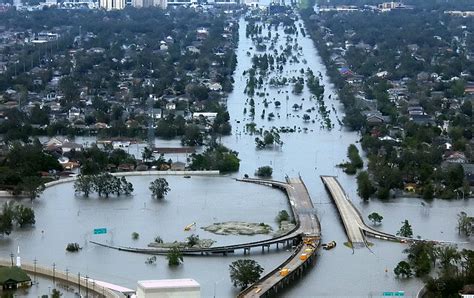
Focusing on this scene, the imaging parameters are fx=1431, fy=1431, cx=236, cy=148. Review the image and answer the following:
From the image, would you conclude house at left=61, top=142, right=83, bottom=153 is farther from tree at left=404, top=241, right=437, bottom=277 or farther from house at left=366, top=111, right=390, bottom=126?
tree at left=404, top=241, right=437, bottom=277

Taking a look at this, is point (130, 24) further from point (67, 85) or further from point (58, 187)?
point (58, 187)

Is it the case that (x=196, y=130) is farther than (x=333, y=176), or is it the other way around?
(x=196, y=130)

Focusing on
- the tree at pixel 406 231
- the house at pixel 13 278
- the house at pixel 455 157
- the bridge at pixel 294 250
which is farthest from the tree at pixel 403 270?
the house at pixel 455 157

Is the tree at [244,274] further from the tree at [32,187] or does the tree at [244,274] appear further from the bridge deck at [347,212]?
the tree at [32,187]

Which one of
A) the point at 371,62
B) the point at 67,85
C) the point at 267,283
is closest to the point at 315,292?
the point at 267,283

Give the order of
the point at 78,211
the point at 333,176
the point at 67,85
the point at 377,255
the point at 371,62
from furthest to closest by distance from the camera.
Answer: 1. the point at 371,62
2. the point at 67,85
3. the point at 333,176
4. the point at 78,211
5. the point at 377,255
